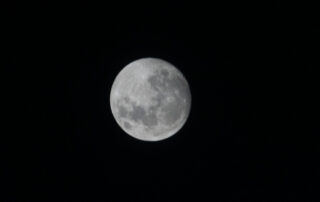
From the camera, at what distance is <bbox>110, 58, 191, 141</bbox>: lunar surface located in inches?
352

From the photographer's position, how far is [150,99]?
29.2 ft

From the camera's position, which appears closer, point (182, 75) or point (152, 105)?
point (152, 105)

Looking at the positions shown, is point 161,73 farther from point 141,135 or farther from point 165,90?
point 141,135

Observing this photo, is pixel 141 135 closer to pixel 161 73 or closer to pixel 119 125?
pixel 119 125

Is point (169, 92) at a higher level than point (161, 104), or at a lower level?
higher

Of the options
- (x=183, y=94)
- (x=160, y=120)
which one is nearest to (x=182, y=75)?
(x=183, y=94)

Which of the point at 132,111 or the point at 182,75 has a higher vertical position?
the point at 182,75

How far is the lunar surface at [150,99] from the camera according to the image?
894 cm

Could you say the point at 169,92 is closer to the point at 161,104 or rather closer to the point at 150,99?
the point at 161,104

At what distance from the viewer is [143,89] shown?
8.95 metres

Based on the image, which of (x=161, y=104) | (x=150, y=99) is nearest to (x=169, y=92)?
(x=161, y=104)

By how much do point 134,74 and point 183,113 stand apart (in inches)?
43.8

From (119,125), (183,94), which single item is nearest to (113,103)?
(119,125)

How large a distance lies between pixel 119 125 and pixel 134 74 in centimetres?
103
